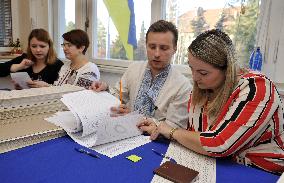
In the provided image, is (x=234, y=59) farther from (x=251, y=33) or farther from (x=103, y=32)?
(x=103, y=32)

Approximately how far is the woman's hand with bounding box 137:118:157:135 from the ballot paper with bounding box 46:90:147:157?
0.07 feet

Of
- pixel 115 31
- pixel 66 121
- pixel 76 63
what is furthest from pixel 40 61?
A: pixel 66 121

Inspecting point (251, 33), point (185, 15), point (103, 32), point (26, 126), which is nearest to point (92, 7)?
point (103, 32)

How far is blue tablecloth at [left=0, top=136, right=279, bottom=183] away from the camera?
73 cm

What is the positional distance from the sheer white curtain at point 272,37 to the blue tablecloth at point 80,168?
4.60ft

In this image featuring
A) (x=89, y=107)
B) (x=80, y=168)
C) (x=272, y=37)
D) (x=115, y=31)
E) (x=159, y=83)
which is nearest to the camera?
(x=80, y=168)

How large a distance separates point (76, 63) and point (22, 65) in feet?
1.82

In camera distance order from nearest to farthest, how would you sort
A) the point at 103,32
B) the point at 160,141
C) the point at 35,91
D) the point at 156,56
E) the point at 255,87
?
the point at 255,87
the point at 160,141
the point at 35,91
the point at 156,56
the point at 103,32

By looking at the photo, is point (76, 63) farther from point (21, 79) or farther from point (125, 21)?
point (125, 21)

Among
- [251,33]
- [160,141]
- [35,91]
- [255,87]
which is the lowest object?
[160,141]

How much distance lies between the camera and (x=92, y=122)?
1.02 m

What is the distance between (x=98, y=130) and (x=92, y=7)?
2.53m

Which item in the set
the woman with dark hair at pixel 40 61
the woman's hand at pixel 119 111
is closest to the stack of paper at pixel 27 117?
the woman's hand at pixel 119 111

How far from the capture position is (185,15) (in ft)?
8.22
